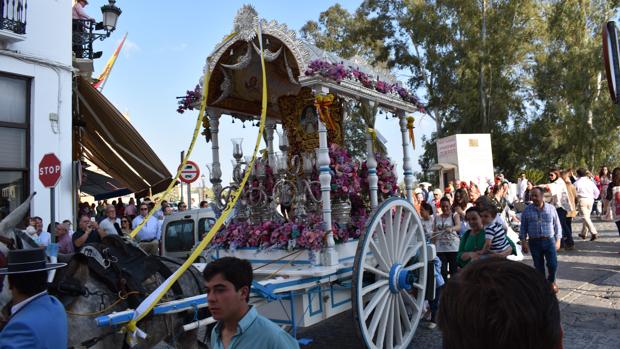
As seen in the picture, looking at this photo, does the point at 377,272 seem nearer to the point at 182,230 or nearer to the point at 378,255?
the point at 378,255

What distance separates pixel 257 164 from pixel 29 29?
6682 mm

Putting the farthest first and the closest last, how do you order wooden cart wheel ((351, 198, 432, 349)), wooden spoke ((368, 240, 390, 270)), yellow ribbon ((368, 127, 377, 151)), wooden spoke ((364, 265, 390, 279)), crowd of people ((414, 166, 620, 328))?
yellow ribbon ((368, 127, 377, 151))
crowd of people ((414, 166, 620, 328))
wooden spoke ((368, 240, 390, 270))
wooden spoke ((364, 265, 390, 279))
wooden cart wheel ((351, 198, 432, 349))

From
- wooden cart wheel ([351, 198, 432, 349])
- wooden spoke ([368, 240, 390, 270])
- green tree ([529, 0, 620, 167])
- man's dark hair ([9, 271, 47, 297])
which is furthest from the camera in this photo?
green tree ([529, 0, 620, 167])

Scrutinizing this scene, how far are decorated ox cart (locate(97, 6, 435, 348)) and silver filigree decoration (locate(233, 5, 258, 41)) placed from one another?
1 cm

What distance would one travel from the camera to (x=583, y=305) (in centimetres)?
649

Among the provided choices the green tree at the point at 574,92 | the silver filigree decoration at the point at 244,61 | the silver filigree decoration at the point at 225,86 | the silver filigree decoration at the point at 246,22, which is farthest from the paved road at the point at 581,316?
the green tree at the point at 574,92

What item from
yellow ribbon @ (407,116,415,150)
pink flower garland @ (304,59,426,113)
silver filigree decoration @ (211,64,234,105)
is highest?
silver filigree decoration @ (211,64,234,105)

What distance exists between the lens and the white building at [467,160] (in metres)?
21.1

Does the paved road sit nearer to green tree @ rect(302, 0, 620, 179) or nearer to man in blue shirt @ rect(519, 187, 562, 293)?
man in blue shirt @ rect(519, 187, 562, 293)

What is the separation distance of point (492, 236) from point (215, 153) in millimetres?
3567

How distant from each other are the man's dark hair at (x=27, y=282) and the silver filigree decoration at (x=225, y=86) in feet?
13.9

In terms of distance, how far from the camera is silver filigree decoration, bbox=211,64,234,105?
20.4 ft

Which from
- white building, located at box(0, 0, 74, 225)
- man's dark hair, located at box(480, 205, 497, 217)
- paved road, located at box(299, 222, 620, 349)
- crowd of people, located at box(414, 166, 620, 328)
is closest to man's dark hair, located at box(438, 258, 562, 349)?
crowd of people, located at box(414, 166, 620, 328)

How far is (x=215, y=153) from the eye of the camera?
654 cm
